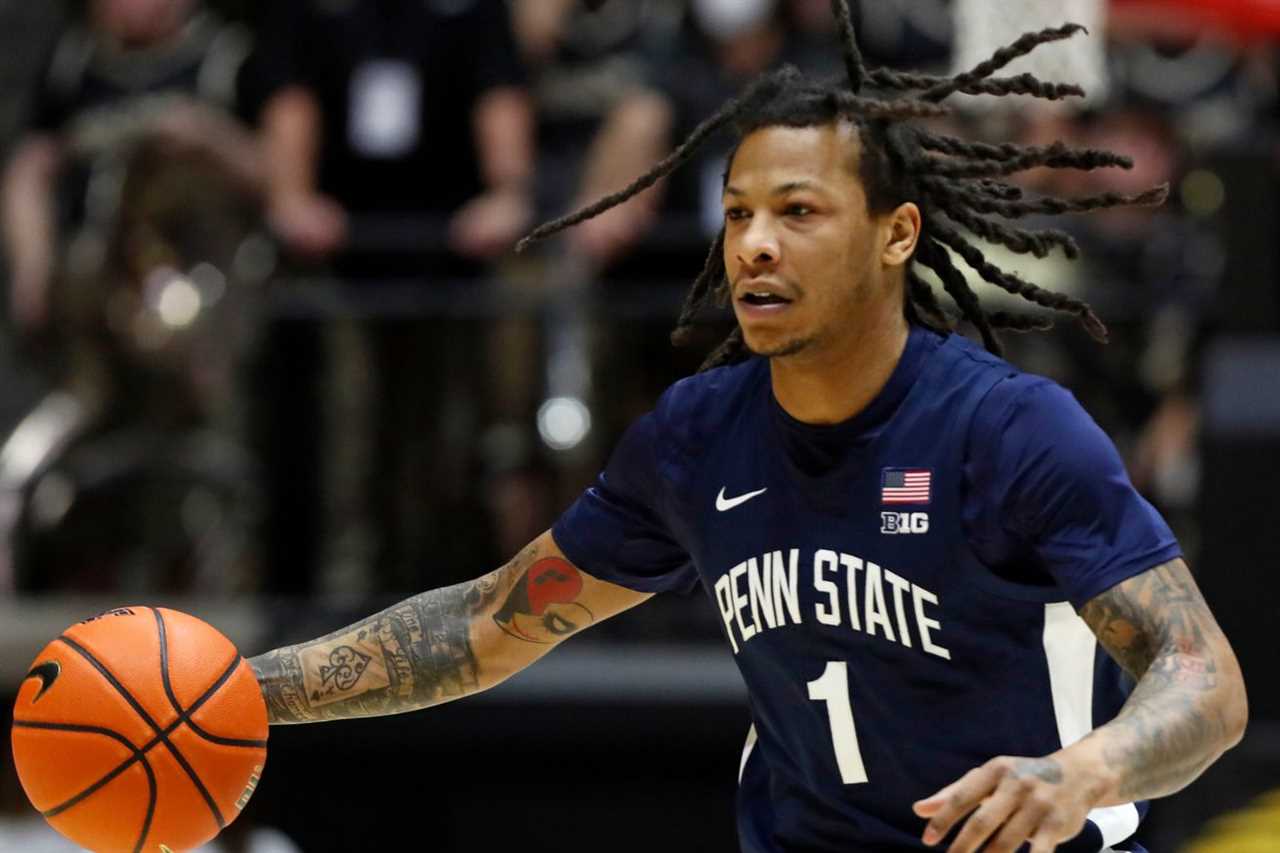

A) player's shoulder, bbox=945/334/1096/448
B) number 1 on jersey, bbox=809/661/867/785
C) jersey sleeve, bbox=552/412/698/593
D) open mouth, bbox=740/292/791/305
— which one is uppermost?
open mouth, bbox=740/292/791/305

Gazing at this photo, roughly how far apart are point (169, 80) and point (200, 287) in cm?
98

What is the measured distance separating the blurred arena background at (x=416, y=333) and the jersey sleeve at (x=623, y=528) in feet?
8.96

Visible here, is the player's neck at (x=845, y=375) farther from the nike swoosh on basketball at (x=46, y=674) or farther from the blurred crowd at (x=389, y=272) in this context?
the blurred crowd at (x=389, y=272)

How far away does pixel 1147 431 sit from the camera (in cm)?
783

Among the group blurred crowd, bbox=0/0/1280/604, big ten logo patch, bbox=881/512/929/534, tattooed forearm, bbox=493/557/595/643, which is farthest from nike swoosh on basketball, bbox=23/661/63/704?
blurred crowd, bbox=0/0/1280/604

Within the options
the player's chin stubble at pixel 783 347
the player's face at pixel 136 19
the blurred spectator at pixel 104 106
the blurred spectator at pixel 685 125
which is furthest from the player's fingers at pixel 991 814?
the player's face at pixel 136 19

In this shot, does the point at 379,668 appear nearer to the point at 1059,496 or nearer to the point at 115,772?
the point at 115,772

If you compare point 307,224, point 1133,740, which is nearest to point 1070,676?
point 1133,740

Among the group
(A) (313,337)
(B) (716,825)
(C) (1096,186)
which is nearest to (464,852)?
(B) (716,825)

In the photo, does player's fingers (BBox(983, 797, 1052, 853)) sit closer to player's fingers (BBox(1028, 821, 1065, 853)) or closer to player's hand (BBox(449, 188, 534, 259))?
player's fingers (BBox(1028, 821, 1065, 853))

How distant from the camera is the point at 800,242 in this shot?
12.9 ft

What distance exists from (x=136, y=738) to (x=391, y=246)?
4.22 m

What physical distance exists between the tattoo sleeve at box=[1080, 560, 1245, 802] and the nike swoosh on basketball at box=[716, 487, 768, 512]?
79 cm

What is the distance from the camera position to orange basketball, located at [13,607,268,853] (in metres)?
4.07
